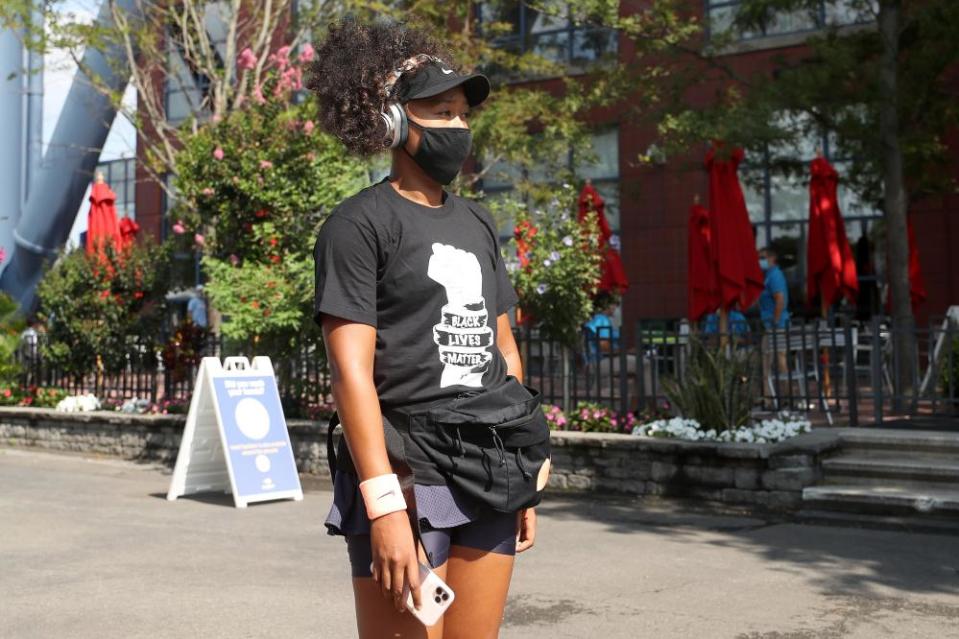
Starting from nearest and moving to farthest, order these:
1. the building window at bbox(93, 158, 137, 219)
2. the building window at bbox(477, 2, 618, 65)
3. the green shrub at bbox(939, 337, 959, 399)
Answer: the green shrub at bbox(939, 337, 959, 399) → the building window at bbox(477, 2, 618, 65) → the building window at bbox(93, 158, 137, 219)

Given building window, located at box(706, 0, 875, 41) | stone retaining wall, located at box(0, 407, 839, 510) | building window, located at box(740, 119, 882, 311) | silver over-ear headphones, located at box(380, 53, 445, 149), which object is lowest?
stone retaining wall, located at box(0, 407, 839, 510)

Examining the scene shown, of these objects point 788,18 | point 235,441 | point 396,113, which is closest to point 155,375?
point 235,441

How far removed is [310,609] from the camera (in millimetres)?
5695

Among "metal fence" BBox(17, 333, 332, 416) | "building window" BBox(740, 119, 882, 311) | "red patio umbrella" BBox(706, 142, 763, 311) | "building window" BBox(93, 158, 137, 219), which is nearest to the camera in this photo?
"metal fence" BBox(17, 333, 332, 416)

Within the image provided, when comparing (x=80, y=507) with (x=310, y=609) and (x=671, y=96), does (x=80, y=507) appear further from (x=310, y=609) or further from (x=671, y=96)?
(x=671, y=96)

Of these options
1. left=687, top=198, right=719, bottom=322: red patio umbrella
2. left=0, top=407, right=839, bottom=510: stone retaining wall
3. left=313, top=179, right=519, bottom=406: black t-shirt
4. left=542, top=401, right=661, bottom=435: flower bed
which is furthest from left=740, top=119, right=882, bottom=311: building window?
left=313, top=179, right=519, bottom=406: black t-shirt

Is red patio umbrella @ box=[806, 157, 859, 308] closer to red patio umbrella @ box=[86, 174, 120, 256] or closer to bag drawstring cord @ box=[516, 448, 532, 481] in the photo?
red patio umbrella @ box=[86, 174, 120, 256]

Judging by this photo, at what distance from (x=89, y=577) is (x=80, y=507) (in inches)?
132

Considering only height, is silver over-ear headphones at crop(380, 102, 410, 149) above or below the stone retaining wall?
above

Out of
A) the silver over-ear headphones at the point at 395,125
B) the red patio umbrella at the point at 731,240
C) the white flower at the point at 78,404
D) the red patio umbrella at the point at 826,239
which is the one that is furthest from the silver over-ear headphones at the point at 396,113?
the white flower at the point at 78,404

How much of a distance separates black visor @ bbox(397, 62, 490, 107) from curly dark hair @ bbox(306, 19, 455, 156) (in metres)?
0.02

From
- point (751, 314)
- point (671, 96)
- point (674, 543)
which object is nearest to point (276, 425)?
point (674, 543)

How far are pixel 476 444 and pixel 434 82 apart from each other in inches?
35.9

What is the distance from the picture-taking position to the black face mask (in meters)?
2.74
